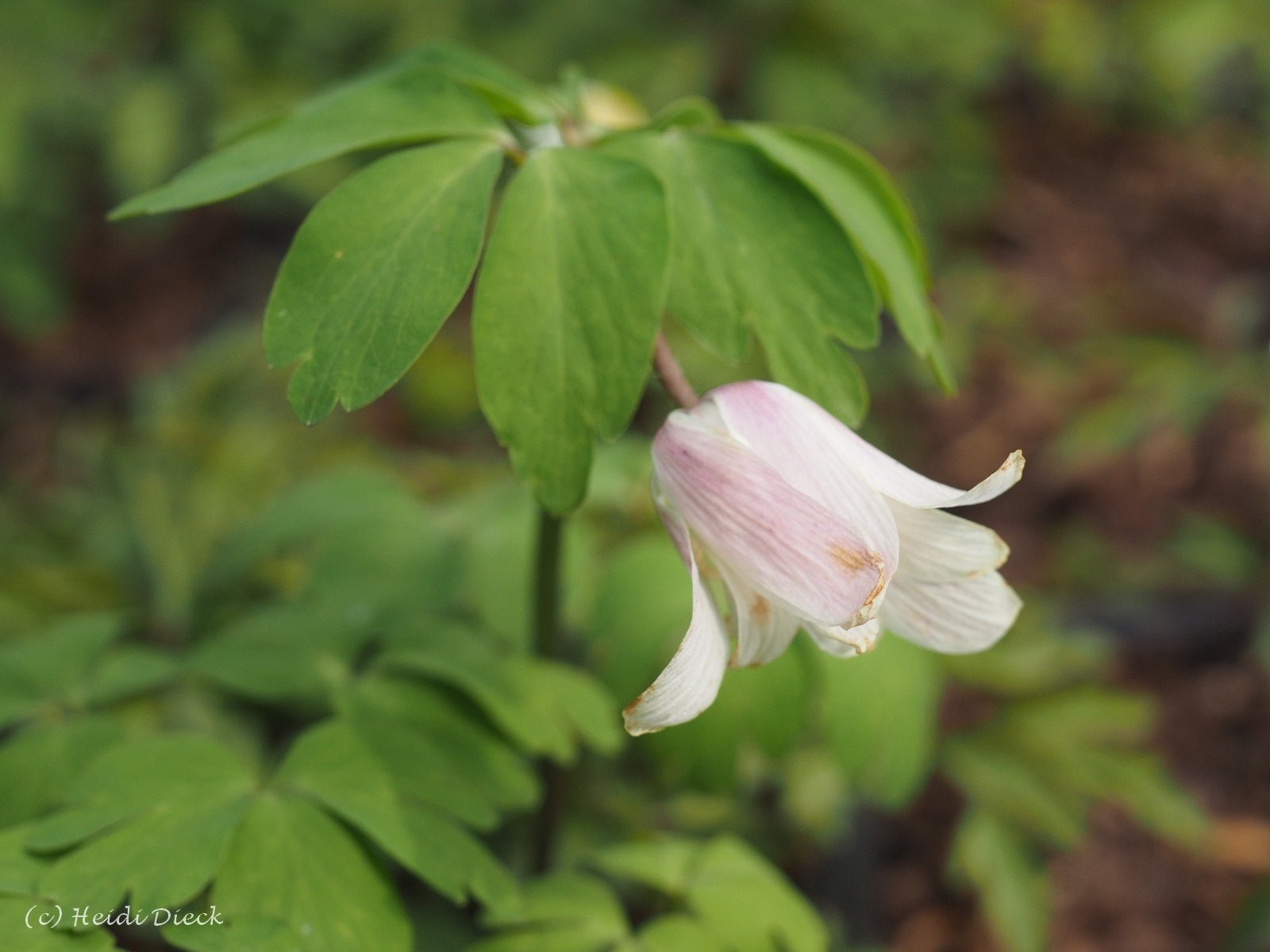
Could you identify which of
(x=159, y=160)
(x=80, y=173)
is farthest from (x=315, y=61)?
(x=80, y=173)

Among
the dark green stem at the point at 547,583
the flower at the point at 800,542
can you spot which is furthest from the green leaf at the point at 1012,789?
the flower at the point at 800,542

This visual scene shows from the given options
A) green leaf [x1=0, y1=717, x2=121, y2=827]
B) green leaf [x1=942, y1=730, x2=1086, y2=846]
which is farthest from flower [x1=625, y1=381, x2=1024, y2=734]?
green leaf [x1=942, y1=730, x2=1086, y2=846]

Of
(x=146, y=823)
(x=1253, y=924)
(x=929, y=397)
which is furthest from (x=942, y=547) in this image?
(x=929, y=397)

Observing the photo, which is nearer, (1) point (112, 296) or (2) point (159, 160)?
(2) point (159, 160)

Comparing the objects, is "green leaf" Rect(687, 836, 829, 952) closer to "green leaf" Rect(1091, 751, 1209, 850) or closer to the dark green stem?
the dark green stem

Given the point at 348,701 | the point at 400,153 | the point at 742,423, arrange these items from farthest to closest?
1. the point at 348,701
2. the point at 400,153
3. the point at 742,423

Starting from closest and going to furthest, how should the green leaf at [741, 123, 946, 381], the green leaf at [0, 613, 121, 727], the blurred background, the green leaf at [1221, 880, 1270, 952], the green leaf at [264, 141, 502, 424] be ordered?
the green leaf at [264, 141, 502, 424] → the green leaf at [741, 123, 946, 381] → the green leaf at [0, 613, 121, 727] → the green leaf at [1221, 880, 1270, 952] → the blurred background

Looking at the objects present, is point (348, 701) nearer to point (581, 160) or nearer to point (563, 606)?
point (563, 606)
